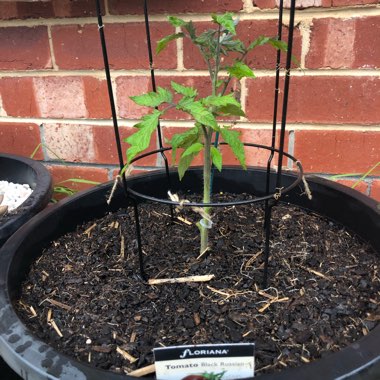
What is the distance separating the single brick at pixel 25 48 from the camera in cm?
127

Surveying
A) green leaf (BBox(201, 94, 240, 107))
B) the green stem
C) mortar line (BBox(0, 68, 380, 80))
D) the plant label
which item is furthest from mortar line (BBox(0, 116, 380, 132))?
the plant label

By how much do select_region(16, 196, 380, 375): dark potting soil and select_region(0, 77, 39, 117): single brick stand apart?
569 mm

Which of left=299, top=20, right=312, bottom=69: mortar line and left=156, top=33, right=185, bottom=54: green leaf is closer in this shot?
left=156, top=33, right=185, bottom=54: green leaf

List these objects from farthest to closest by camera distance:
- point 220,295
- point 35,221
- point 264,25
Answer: point 264,25 < point 35,221 < point 220,295

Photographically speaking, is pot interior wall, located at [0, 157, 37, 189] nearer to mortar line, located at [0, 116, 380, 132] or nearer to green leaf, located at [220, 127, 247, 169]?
mortar line, located at [0, 116, 380, 132]

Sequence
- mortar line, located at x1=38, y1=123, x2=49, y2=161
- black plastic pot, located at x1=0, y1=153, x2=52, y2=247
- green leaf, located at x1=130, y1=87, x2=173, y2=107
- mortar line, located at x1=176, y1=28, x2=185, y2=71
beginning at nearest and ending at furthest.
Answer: green leaf, located at x1=130, y1=87, x2=173, y2=107, black plastic pot, located at x1=0, y1=153, x2=52, y2=247, mortar line, located at x1=176, y1=28, x2=185, y2=71, mortar line, located at x1=38, y1=123, x2=49, y2=161

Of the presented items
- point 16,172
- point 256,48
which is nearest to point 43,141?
point 16,172

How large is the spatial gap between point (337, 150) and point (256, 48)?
0.37 meters

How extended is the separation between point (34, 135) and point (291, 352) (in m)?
1.11

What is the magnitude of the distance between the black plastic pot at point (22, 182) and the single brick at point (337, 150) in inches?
28.1

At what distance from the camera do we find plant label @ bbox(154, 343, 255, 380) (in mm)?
547

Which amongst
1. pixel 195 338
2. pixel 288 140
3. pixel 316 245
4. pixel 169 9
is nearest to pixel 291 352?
pixel 195 338

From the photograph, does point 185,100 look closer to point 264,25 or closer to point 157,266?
point 157,266

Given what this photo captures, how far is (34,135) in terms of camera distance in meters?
1.42
